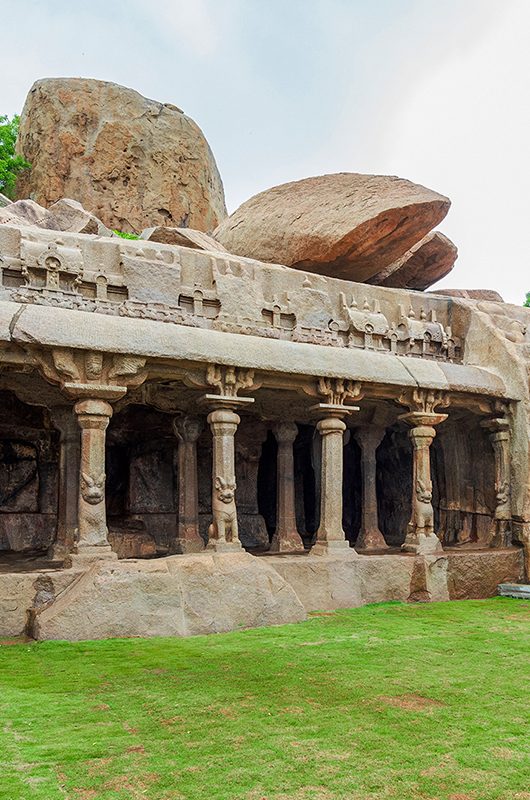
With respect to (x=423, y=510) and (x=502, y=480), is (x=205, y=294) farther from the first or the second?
(x=502, y=480)

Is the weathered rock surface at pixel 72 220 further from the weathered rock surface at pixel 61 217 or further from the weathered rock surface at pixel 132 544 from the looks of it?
the weathered rock surface at pixel 132 544

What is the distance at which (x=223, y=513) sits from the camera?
876cm

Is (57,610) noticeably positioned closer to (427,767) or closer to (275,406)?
(427,767)

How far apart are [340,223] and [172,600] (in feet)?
24.7

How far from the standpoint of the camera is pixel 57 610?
724cm

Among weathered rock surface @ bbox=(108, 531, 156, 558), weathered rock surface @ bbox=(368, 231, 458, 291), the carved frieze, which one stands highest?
weathered rock surface @ bbox=(368, 231, 458, 291)

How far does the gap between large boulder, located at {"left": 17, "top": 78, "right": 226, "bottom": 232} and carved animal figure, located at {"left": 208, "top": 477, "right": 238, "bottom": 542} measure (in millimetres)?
13387

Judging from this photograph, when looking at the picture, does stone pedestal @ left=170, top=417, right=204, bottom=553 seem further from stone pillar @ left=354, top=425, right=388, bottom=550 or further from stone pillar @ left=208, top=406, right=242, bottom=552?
stone pillar @ left=354, top=425, right=388, bottom=550

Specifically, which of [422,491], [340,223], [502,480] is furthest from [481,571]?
[340,223]

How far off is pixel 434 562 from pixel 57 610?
5255 mm

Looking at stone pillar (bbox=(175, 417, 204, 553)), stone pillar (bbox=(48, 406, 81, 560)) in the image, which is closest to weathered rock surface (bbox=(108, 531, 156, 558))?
stone pillar (bbox=(175, 417, 204, 553))

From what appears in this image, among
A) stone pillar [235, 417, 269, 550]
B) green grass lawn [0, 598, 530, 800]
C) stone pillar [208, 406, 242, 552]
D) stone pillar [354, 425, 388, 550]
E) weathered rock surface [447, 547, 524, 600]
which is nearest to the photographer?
green grass lawn [0, 598, 530, 800]

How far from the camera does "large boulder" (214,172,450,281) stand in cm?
1256

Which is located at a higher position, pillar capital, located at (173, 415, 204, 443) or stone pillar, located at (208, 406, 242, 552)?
pillar capital, located at (173, 415, 204, 443)
